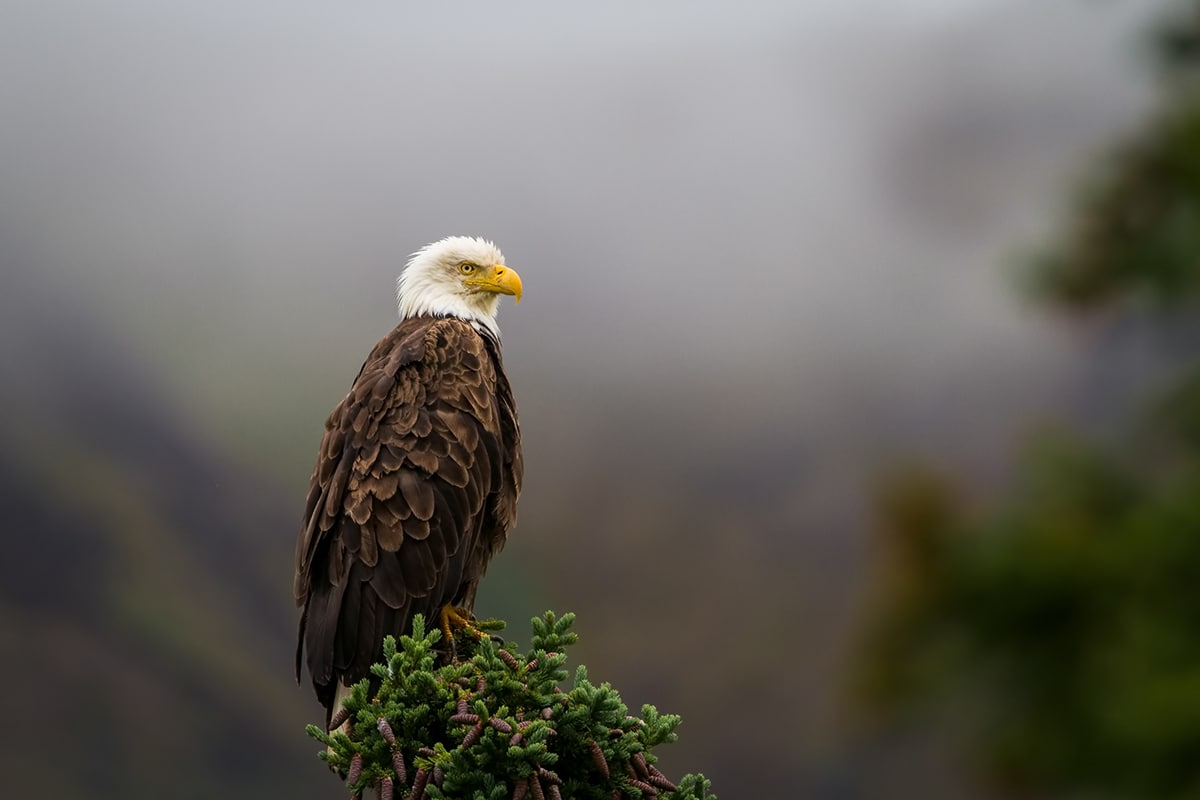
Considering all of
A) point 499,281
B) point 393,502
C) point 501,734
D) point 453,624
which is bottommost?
point 501,734

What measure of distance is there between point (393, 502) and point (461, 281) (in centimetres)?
99

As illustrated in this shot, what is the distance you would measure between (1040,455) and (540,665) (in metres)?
3.15

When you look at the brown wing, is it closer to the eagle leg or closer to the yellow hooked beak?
the eagle leg

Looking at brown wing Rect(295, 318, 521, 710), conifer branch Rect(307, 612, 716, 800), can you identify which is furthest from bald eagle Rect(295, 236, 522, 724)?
conifer branch Rect(307, 612, 716, 800)

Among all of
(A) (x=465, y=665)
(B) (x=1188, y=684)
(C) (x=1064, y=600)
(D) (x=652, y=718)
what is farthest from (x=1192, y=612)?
(A) (x=465, y=665)

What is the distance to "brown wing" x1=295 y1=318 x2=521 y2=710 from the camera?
3.71 metres

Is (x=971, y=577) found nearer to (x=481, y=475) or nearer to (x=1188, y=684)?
(x=1188, y=684)

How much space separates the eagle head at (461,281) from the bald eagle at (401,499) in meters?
0.33

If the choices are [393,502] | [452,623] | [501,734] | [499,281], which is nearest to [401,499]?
[393,502]

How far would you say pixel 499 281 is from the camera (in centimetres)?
429

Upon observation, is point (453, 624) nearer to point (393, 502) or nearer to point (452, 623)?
point (452, 623)

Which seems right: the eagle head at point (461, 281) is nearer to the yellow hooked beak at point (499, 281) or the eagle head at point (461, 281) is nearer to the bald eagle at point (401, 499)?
the yellow hooked beak at point (499, 281)

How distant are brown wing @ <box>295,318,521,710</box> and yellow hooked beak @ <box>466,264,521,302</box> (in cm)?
44

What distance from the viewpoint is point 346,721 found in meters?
3.12
